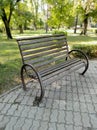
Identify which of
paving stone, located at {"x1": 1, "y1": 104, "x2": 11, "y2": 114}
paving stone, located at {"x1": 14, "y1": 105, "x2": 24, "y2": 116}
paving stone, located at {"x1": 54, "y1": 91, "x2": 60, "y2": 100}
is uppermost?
paving stone, located at {"x1": 1, "y1": 104, "x2": 11, "y2": 114}

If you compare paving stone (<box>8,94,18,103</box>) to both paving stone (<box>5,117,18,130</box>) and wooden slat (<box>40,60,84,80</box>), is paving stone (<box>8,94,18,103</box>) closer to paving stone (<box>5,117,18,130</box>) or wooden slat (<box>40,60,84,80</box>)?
paving stone (<box>5,117,18,130</box>)

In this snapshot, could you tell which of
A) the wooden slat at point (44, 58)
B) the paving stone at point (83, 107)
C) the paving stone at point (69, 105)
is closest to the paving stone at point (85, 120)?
the paving stone at point (83, 107)

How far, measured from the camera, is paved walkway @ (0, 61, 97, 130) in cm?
275

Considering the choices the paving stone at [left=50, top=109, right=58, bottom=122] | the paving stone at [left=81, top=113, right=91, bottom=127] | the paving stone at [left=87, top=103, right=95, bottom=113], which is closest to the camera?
the paving stone at [left=81, top=113, right=91, bottom=127]

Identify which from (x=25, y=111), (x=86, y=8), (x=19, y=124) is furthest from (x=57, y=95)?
(x=86, y=8)

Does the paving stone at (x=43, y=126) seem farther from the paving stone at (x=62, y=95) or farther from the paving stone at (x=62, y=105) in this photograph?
the paving stone at (x=62, y=95)

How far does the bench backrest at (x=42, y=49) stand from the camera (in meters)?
3.69

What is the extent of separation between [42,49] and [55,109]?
5.10ft

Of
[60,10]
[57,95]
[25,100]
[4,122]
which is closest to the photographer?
[4,122]

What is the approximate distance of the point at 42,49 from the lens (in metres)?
4.14

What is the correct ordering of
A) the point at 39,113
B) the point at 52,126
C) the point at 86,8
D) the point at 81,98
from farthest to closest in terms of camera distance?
1. the point at 86,8
2. the point at 81,98
3. the point at 39,113
4. the point at 52,126

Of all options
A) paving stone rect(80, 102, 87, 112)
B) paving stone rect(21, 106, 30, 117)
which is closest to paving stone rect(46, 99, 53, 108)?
paving stone rect(21, 106, 30, 117)

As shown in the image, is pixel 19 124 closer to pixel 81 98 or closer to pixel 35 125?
pixel 35 125

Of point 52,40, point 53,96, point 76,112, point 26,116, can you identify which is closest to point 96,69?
point 52,40
